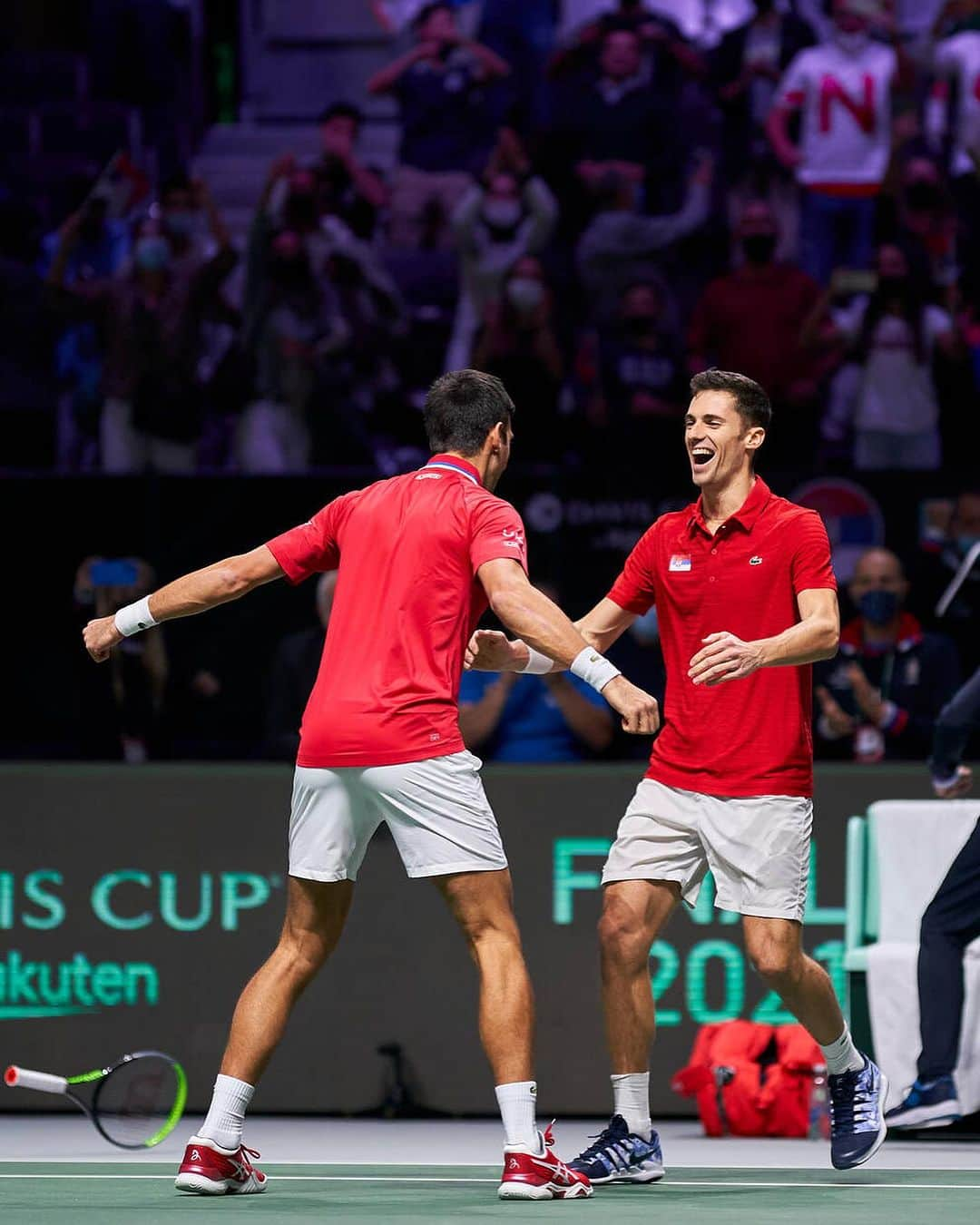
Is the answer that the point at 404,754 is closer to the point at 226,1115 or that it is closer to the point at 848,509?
the point at 226,1115

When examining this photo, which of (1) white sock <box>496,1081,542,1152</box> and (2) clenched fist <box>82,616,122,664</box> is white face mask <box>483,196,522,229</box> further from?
(1) white sock <box>496,1081,542,1152</box>

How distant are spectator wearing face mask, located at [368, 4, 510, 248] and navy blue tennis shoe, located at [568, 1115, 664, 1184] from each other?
25.3 ft

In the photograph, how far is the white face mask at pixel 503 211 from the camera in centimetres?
1181

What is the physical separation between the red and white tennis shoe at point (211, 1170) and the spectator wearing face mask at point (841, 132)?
7.96 meters

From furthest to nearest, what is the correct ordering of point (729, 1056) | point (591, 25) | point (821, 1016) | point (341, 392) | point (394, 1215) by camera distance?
point (591, 25)
point (341, 392)
point (729, 1056)
point (821, 1016)
point (394, 1215)

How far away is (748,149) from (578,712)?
503cm

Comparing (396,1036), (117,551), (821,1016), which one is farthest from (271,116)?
(821,1016)

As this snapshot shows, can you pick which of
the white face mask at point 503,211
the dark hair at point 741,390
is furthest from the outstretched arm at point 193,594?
the white face mask at point 503,211

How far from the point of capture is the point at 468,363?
38.2 feet

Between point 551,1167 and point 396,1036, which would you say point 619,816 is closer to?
point 396,1036

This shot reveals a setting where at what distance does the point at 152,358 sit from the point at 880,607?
4.58m

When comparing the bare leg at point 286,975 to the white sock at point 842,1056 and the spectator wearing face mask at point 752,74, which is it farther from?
the spectator wearing face mask at point 752,74

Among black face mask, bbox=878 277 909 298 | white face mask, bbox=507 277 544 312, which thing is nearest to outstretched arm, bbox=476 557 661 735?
white face mask, bbox=507 277 544 312

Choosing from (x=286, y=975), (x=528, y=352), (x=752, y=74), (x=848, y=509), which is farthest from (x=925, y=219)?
(x=286, y=975)
